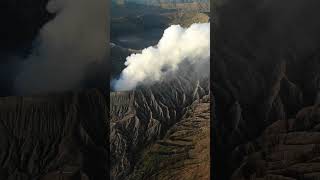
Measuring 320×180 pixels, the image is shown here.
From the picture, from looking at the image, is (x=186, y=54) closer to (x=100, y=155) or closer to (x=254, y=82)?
(x=254, y=82)

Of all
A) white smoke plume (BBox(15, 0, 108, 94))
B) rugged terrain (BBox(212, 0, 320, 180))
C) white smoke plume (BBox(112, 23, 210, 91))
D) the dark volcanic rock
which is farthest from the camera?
white smoke plume (BBox(112, 23, 210, 91))

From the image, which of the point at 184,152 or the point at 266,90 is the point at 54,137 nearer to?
the point at 184,152

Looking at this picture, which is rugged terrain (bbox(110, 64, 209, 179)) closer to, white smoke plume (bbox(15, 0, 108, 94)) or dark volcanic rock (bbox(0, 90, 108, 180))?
dark volcanic rock (bbox(0, 90, 108, 180))

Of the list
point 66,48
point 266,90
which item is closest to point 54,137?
point 66,48

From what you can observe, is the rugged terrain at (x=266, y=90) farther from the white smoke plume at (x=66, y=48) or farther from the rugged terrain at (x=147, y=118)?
the white smoke plume at (x=66, y=48)

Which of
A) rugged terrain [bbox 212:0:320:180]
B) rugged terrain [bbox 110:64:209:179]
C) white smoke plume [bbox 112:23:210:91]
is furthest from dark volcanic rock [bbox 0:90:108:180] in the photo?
rugged terrain [bbox 212:0:320:180]

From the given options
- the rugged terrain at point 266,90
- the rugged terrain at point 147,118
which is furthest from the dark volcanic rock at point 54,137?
the rugged terrain at point 266,90
